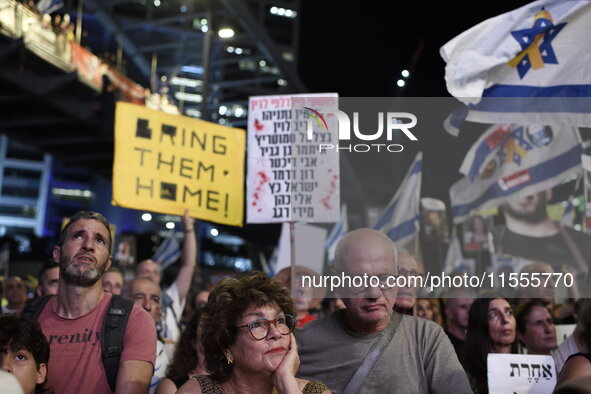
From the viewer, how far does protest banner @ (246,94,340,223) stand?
4785 millimetres

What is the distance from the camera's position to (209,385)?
3525 millimetres

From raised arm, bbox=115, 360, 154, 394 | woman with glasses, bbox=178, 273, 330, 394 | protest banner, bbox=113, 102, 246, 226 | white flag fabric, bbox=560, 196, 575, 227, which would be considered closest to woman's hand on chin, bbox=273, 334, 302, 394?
woman with glasses, bbox=178, 273, 330, 394

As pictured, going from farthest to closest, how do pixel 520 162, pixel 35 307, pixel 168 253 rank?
pixel 168 253 < pixel 520 162 < pixel 35 307

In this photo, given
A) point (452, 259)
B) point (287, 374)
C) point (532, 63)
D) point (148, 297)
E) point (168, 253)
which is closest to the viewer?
point (287, 374)

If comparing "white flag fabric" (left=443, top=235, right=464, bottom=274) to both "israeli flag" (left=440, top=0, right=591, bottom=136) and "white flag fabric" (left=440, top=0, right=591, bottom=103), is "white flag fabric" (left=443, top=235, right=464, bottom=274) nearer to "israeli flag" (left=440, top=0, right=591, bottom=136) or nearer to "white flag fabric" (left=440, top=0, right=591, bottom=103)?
"israeli flag" (left=440, top=0, right=591, bottom=136)

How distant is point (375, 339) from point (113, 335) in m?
1.41

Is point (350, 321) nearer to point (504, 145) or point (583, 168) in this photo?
point (504, 145)

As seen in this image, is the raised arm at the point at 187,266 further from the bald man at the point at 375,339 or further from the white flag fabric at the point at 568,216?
the white flag fabric at the point at 568,216

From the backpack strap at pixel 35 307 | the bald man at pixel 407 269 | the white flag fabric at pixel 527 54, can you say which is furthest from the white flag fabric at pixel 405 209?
the backpack strap at pixel 35 307

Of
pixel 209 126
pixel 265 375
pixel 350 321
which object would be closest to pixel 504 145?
pixel 350 321

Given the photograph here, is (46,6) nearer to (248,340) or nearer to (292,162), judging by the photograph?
(292,162)

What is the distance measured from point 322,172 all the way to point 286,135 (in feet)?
4.90

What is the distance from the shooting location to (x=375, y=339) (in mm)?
3928

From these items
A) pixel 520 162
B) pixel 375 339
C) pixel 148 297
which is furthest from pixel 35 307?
pixel 520 162
